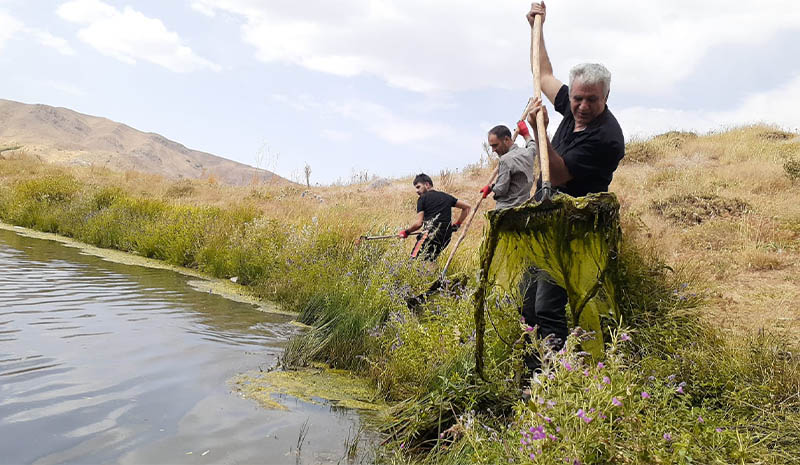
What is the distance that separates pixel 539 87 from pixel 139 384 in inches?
141

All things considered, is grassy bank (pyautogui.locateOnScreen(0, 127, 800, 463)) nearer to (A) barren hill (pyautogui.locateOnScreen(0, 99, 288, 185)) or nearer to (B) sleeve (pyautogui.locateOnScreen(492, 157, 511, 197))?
(B) sleeve (pyautogui.locateOnScreen(492, 157, 511, 197))

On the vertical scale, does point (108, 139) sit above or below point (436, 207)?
above

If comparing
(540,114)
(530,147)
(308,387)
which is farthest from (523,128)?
(308,387)

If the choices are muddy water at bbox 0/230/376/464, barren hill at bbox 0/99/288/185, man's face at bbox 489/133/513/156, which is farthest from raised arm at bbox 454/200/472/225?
barren hill at bbox 0/99/288/185

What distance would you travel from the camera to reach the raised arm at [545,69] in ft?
11.9

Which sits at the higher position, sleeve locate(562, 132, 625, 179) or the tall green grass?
sleeve locate(562, 132, 625, 179)

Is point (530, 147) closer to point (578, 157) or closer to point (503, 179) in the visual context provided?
point (503, 179)

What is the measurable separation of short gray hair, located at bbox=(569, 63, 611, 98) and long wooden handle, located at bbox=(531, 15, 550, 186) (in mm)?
290

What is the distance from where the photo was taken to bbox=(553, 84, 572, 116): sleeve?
11.5ft

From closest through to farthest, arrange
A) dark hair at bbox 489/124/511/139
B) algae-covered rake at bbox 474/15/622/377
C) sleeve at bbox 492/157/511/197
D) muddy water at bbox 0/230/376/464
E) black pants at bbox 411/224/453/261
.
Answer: algae-covered rake at bbox 474/15/622/377 < muddy water at bbox 0/230/376/464 < sleeve at bbox 492/157/511/197 < dark hair at bbox 489/124/511/139 < black pants at bbox 411/224/453/261

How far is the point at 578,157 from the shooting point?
309 cm

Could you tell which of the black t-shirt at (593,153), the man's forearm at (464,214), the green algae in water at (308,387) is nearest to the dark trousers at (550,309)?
the black t-shirt at (593,153)

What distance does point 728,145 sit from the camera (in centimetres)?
1956

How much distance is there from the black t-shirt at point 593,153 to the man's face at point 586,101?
56 millimetres
